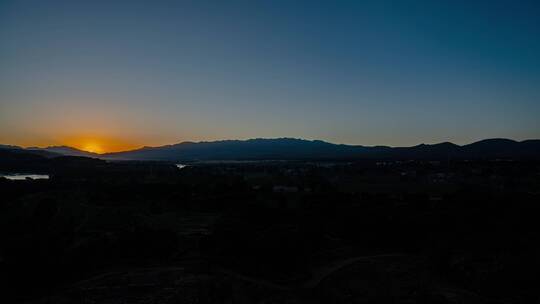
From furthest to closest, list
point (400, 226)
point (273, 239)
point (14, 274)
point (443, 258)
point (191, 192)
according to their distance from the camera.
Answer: point (191, 192), point (400, 226), point (273, 239), point (443, 258), point (14, 274)

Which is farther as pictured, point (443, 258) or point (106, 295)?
point (443, 258)

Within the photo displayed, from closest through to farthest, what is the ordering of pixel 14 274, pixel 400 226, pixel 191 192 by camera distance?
pixel 14 274, pixel 400 226, pixel 191 192

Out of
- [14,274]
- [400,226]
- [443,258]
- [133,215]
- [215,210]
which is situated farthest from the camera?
[215,210]

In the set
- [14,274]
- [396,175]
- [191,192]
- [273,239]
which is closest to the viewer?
[14,274]

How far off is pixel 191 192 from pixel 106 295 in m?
28.1

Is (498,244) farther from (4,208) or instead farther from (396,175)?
(396,175)

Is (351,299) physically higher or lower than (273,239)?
lower

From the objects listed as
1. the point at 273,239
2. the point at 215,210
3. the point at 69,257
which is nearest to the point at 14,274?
the point at 69,257

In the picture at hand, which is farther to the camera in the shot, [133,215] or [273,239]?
[133,215]

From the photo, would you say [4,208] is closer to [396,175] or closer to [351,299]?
[351,299]

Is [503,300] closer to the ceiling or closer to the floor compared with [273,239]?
closer to the floor

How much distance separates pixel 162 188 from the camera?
1713 inches

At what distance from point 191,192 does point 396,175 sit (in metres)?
47.4

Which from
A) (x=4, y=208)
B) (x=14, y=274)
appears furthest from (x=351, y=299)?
(x=4, y=208)
